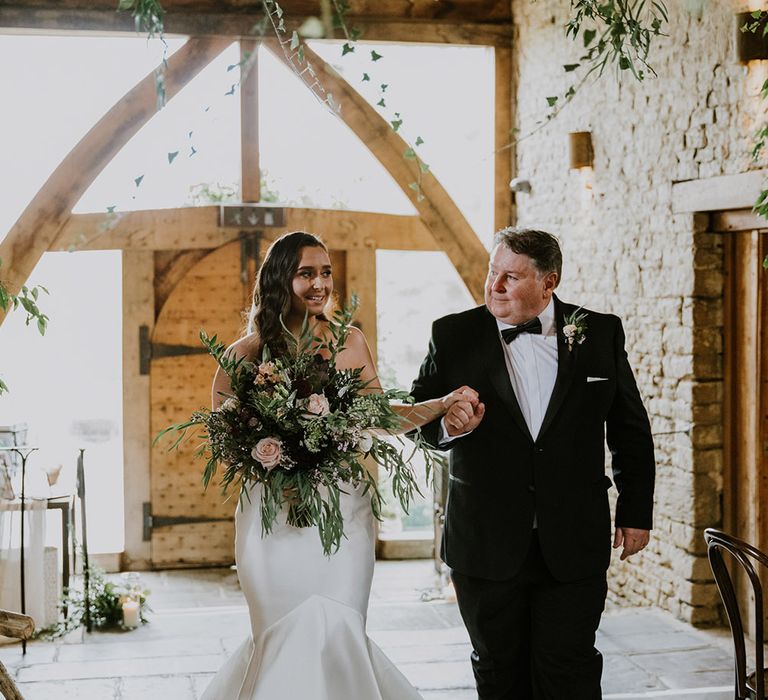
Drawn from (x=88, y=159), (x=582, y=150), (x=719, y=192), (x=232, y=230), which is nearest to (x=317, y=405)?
(x=719, y=192)

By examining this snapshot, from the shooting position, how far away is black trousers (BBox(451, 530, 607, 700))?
2945mm

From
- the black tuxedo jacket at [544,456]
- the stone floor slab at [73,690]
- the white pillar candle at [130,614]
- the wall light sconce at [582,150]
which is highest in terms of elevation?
the wall light sconce at [582,150]

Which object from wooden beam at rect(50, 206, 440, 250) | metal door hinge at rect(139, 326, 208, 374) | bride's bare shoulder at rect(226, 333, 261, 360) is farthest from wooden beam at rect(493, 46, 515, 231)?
bride's bare shoulder at rect(226, 333, 261, 360)

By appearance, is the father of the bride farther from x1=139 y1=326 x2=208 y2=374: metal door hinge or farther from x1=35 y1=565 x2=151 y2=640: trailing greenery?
x1=139 y1=326 x2=208 y2=374: metal door hinge

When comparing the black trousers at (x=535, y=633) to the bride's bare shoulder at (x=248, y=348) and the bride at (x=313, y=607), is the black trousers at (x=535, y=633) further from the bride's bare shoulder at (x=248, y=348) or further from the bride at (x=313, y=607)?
the bride's bare shoulder at (x=248, y=348)

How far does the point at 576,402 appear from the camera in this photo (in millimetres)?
3023

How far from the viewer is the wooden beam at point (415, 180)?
7391mm

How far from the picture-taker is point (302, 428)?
2873 millimetres

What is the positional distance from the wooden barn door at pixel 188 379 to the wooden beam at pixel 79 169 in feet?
3.61

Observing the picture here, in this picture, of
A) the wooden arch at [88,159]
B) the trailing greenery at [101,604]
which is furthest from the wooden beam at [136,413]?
the trailing greenery at [101,604]

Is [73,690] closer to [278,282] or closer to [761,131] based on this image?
[278,282]

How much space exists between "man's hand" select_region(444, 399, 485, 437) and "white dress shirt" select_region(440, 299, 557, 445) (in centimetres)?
6

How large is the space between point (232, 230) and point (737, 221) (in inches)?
157

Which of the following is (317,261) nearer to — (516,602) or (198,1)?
(516,602)
